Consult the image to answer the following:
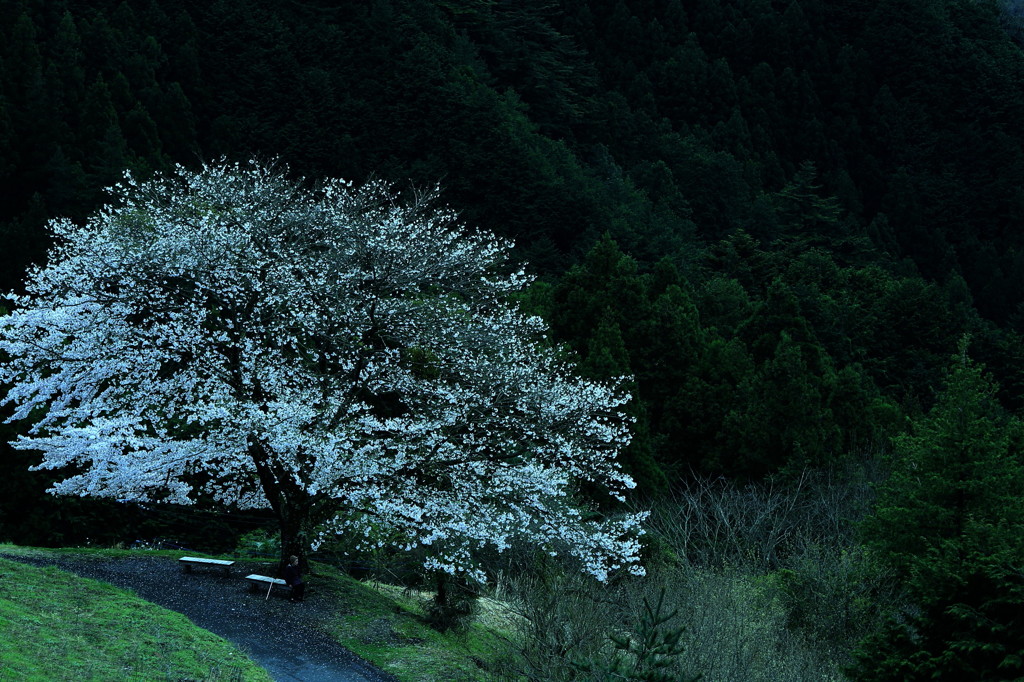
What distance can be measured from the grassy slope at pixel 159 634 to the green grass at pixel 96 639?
1 cm

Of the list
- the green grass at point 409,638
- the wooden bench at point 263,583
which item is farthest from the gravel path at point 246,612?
the green grass at point 409,638

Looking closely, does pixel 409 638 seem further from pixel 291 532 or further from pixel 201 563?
pixel 201 563

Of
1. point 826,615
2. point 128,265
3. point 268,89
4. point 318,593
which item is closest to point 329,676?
point 318,593

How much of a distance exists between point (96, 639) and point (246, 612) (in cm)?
325

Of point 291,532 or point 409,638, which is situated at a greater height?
point 291,532

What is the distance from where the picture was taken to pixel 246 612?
1514cm

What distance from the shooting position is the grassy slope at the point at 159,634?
1118 cm

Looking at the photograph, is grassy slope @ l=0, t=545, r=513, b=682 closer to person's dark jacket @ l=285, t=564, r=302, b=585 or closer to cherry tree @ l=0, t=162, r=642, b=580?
person's dark jacket @ l=285, t=564, r=302, b=585

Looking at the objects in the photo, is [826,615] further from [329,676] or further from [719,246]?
A: [719,246]

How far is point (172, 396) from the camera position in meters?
16.3

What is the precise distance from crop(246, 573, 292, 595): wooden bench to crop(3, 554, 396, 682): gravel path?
4.0 inches

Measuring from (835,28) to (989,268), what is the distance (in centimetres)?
3119

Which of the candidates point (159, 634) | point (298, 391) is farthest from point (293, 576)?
point (159, 634)

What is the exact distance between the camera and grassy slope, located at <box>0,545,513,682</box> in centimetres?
1118
